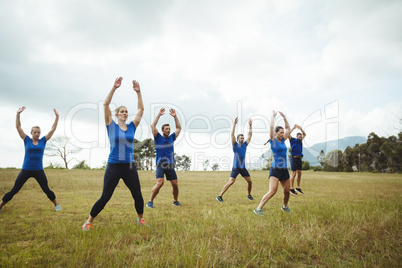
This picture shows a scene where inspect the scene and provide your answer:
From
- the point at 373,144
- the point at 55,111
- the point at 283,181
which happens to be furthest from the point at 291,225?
the point at 373,144

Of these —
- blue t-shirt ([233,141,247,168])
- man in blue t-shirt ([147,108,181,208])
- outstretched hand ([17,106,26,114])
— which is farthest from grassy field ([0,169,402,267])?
blue t-shirt ([233,141,247,168])

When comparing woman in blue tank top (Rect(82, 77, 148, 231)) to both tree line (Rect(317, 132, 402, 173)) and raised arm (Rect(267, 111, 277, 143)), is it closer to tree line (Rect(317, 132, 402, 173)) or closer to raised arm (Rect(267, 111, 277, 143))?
raised arm (Rect(267, 111, 277, 143))

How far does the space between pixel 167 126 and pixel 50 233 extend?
13.8ft

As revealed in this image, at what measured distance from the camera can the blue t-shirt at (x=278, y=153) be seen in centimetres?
637

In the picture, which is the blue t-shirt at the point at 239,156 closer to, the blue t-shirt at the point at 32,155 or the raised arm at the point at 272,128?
the raised arm at the point at 272,128

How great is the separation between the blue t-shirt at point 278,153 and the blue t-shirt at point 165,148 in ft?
10.7

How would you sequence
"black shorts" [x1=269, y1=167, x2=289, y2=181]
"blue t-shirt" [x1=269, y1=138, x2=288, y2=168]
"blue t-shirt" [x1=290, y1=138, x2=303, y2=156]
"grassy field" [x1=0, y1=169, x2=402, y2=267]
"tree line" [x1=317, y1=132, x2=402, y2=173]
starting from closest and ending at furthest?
"grassy field" [x1=0, y1=169, x2=402, y2=267]
"black shorts" [x1=269, y1=167, x2=289, y2=181]
"blue t-shirt" [x1=269, y1=138, x2=288, y2=168]
"blue t-shirt" [x1=290, y1=138, x2=303, y2=156]
"tree line" [x1=317, y1=132, x2=402, y2=173]

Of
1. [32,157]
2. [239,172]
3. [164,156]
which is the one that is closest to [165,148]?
[164,156]

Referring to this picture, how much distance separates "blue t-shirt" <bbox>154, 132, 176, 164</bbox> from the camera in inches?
296

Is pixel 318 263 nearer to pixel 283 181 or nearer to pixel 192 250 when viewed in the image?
pixel 192 250

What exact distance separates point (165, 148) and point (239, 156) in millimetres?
3208

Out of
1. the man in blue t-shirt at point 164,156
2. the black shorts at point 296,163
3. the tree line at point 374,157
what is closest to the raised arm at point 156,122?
the man in blue t-shirt at point 164,156

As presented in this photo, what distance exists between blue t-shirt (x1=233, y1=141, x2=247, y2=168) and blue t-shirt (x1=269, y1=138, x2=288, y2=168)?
2.53 metres

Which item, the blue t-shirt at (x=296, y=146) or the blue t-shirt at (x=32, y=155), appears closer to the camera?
the blue t-shirt at (x=32, y=155)
